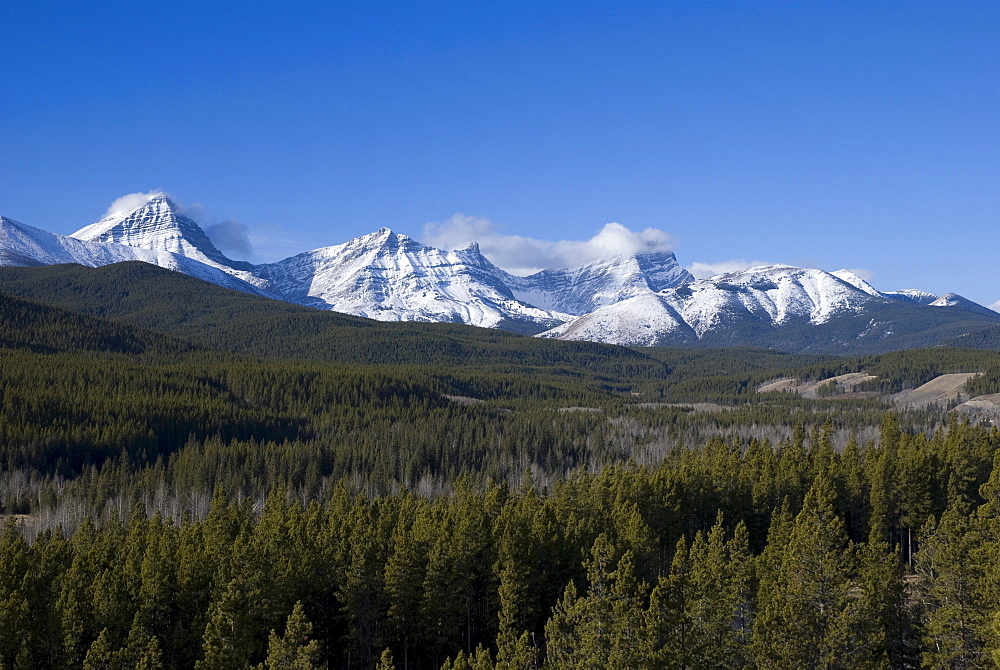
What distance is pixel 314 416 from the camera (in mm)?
191875

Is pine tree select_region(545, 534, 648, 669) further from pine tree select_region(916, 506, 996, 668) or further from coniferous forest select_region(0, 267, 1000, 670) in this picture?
pine tree select_region(916, 506, 996, 668)

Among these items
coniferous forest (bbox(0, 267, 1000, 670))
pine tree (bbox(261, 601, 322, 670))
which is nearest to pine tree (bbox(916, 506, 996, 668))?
coniferous forest (bbox(0, 267, 1000, 670))

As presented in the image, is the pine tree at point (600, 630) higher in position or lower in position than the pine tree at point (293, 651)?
higher

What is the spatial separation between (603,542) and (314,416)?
141 m

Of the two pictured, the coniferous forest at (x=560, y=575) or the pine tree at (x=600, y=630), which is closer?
the pine tree at (x=600, y=630)

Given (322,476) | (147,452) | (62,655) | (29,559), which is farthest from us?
(147,452)

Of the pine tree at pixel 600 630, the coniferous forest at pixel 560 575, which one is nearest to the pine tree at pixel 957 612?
the coniferous forest at pixel 560 575

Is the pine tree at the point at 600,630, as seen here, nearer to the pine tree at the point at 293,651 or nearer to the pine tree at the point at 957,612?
the pine tree at the point at 293,651

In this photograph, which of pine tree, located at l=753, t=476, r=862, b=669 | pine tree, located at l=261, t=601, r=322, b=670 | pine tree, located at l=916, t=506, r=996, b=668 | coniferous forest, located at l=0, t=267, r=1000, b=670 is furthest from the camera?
pine tree, located at l=916, t=506, r=996, b=668

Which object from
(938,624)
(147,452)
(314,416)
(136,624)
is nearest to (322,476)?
(147,452)

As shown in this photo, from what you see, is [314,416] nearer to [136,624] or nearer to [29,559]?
[29,559]

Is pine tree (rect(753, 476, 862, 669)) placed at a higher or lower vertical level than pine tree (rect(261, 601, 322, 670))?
higher

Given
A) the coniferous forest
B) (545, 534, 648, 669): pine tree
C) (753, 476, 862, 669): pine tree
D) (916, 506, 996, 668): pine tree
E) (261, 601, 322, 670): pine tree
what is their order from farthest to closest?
1. (916, 506, 996, 668): pine tree
2. the coniferous forest
3. (261, 601, 322, 670): pine tree
4. (753, 476, 862, 669): pine tree
5. (545, 534, 648, 669): pine tree

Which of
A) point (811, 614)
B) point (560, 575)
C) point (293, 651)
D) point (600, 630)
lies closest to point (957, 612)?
point (811, 614)
